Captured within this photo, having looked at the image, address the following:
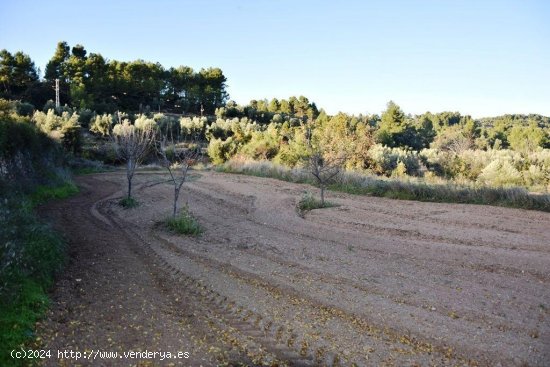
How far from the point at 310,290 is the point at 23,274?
4382mm

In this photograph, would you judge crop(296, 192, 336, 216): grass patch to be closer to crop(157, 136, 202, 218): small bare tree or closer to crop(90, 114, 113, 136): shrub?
crop(157, 136, 202, 218): small bare tree

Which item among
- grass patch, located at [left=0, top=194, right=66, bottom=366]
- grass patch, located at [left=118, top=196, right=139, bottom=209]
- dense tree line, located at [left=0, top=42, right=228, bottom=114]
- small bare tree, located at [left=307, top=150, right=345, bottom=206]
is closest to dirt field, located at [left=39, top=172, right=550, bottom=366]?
grass patch, located at [left=0, top=194, right=66, bottom=366]

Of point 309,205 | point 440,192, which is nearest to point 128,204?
point 309,205

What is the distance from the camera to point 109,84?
55.2 m

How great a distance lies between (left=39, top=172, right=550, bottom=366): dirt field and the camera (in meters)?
4.95

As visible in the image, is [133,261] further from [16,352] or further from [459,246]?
[459,246]

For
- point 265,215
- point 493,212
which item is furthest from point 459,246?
point 265,215

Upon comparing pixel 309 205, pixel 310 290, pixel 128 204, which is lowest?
pixel 310 290

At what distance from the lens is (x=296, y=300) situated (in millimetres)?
6516

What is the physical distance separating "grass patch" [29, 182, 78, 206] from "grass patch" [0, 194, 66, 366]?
629 cm

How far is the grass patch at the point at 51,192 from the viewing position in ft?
48.7

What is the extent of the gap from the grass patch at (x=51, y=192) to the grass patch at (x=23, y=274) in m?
6.29

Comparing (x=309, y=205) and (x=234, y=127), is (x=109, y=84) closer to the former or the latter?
(x=234, y=127)

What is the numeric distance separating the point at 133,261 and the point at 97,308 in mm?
2474
